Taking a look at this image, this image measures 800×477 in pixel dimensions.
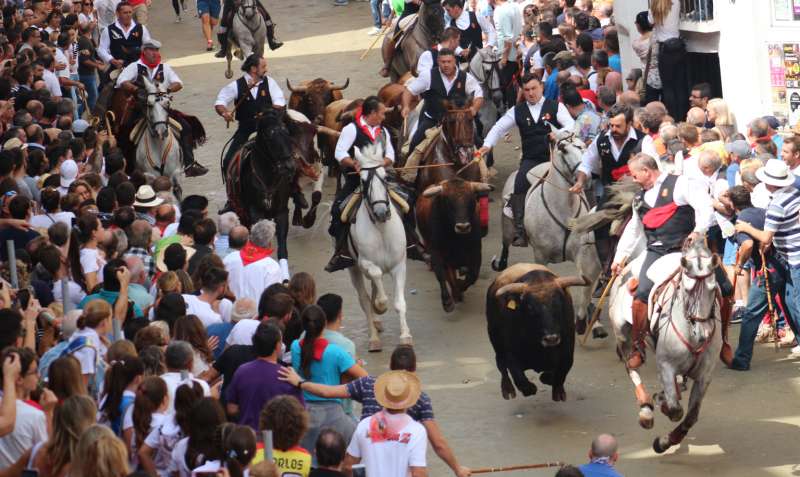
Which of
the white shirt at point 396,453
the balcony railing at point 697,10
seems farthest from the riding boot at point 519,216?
the white shirt at point 396,453

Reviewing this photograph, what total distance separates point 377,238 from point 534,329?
267 cm

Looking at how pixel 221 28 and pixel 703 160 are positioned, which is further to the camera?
pixel 221 28

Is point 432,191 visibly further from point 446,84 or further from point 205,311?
point 205,311

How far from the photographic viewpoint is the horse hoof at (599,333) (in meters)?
15.1

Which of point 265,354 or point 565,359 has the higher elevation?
point 265,354

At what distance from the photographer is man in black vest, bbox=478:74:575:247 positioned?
16.2 m

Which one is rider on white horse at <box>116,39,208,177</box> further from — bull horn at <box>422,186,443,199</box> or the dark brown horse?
bull horn at <box>422,186,443,199</box>

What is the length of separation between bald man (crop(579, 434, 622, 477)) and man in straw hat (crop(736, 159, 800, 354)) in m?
4.67

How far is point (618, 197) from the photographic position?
13.8 m

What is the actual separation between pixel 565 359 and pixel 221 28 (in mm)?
15087

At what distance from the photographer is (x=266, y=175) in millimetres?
16812

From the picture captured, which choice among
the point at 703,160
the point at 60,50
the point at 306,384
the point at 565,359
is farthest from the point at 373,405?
the point at 60,50

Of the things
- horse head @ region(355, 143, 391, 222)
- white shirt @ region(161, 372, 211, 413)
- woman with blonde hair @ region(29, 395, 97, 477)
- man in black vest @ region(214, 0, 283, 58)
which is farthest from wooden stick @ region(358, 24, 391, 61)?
woman with blonde hair @ region(29, 395, 97, 477)

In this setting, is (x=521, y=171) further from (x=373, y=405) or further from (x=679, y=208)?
(x=373, y=405)
